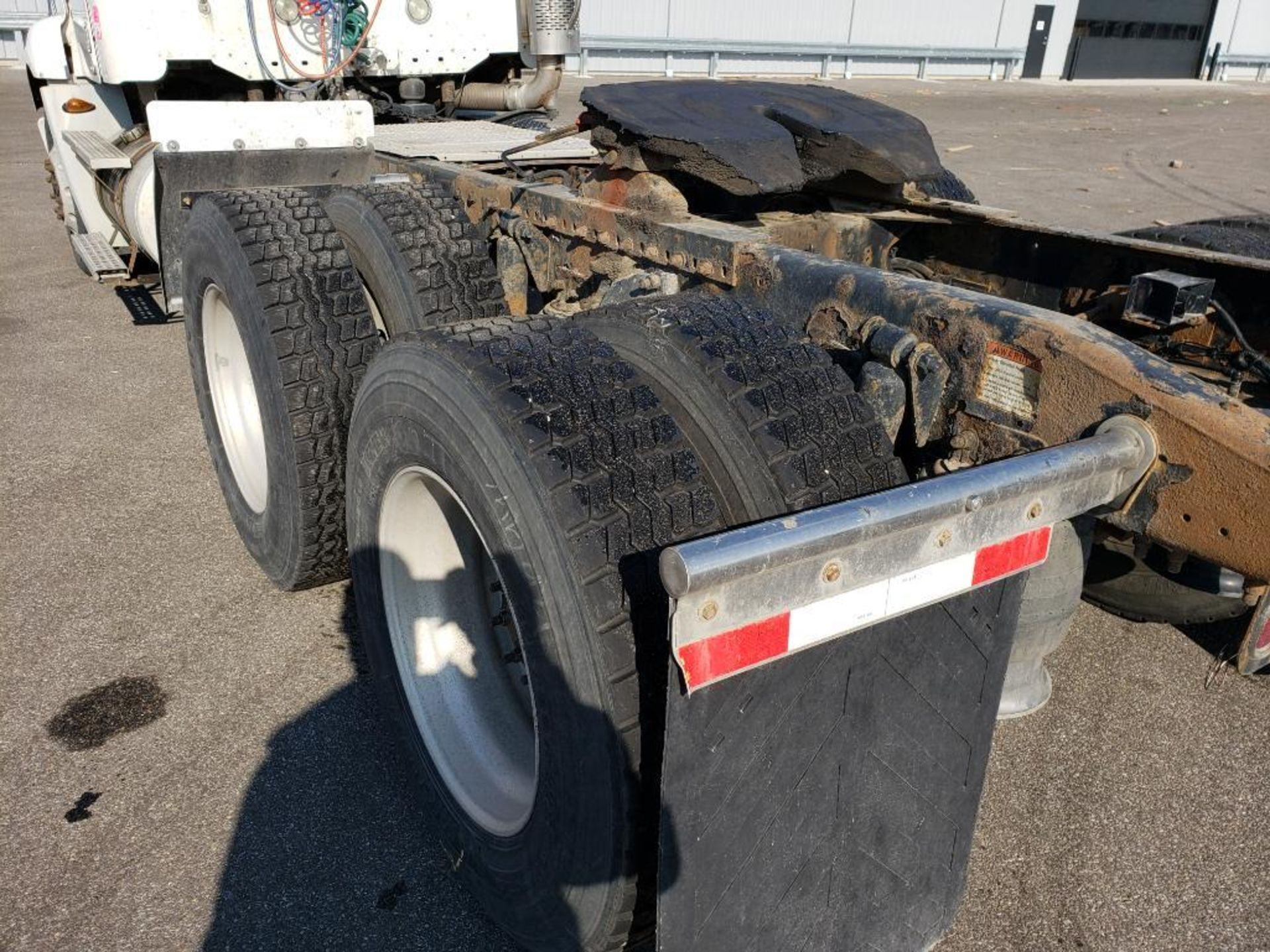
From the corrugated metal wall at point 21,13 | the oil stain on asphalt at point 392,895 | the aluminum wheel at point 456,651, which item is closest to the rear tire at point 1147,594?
the aluminum wheel at point 456,651

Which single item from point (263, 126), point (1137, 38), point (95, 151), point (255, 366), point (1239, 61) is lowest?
point (1239, 61)

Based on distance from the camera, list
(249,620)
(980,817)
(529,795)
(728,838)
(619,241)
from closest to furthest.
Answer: (728,838), (529,795), (980,817), (619,241), (249,620)

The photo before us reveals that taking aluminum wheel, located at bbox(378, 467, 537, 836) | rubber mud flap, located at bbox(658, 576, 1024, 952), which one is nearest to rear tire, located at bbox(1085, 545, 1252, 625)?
rubber mud flap, located at bbox(658, 576, 1024, 952)

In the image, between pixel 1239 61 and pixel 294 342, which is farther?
pixel 1239 61

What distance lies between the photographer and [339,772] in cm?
264

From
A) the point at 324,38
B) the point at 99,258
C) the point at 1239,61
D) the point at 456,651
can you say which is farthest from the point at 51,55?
the point at 1239,61

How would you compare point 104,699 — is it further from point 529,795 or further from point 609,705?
point 609,705

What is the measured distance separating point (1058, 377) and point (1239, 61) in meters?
38.1

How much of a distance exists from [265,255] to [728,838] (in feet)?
7.17

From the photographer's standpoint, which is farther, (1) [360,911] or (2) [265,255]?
(2) [265,255]

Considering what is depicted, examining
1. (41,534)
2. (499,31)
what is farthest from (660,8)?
(41,534)

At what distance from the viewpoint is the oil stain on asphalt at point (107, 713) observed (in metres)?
2.76

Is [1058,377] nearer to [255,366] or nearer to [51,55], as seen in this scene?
[255,366]

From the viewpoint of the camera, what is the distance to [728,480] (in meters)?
1.86
